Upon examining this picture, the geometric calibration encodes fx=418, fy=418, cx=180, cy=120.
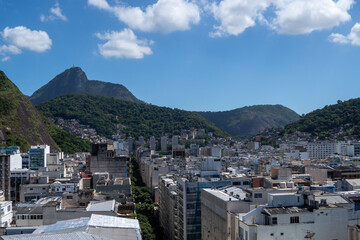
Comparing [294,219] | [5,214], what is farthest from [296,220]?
[5,214]

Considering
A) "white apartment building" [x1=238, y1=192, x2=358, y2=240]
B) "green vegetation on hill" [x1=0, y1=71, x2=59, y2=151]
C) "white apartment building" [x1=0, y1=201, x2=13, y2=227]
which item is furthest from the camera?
"green vegetation on hill" [x1=0, y1=71, x2=59, y2=151]

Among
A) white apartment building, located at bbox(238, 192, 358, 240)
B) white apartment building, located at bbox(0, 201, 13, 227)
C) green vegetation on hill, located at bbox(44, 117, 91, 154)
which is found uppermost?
green vegetation on hill, located at bbox(44, 117, 91, 154)

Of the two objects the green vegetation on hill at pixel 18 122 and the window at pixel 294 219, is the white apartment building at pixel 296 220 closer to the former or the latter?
the window at pixel 294 219

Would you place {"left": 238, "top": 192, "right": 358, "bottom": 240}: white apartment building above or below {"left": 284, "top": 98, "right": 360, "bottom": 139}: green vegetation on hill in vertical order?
below

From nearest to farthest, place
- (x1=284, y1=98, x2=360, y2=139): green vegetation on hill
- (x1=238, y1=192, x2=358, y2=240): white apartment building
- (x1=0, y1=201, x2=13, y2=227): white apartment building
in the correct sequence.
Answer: (x1=238, y1=192, x2=358, y2=240): white apartment building < (x1=0, y1=201, x2=13, y2=227): white apartment building < (x1=284, y1=98, x2=360, y2=139): green vegetation on hill

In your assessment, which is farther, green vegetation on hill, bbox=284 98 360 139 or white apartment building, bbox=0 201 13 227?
green vegetation on hill, bbox=284 98 360 139

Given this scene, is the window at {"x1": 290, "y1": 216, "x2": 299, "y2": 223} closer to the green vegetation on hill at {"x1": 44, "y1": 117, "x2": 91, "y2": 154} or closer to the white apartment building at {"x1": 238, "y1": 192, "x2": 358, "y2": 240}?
the white apartment building at {"x1": 238, "y1": 192, "x2": 358, "y2": 240}

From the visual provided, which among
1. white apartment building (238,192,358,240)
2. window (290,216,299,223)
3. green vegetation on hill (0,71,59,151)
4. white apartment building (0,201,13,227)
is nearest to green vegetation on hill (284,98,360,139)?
green vegetation on hill (0,71,59,151)

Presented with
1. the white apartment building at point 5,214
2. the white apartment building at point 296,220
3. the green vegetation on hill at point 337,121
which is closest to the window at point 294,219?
the white apartment building at point 296,220
